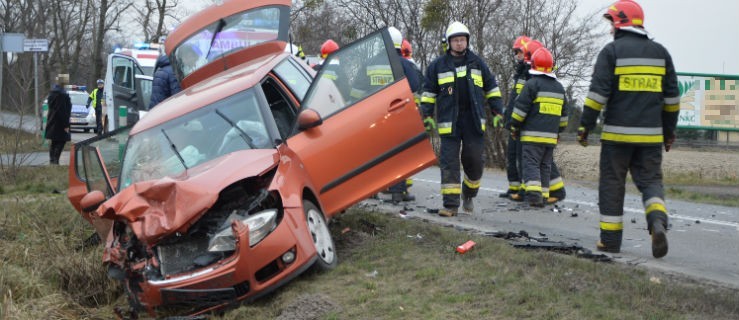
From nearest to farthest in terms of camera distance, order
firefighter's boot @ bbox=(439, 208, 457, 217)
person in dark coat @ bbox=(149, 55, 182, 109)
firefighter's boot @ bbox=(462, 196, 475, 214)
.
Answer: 1. firefighter's boot @ bbox=(439, 208, 457, 217)
2. firefighter's boot @ bbox=(462, 196, 475, 214)
3. person in dark coat @ bbox=(149, 55, 182, 109)

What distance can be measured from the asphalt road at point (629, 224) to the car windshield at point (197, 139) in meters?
Result: 2.54

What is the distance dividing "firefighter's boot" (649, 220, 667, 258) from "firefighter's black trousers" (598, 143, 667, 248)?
0.46 ft

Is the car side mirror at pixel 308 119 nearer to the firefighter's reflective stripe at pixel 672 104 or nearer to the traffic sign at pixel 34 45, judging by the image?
the firefighter's reflective stripe at pixel 672 104

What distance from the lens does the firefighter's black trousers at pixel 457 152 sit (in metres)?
8.69

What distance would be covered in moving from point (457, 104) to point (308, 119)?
106 inches

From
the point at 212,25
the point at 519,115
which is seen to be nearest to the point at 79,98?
the point at 212,25

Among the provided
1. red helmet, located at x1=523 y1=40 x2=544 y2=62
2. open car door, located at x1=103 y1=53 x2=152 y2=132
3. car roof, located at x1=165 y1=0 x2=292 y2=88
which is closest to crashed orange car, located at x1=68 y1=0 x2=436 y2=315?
car roof, located at x1=165 y1=0 x2=292 y2=88

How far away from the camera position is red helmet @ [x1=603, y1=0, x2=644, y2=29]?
6.15 metres

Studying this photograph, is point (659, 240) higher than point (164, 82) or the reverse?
the reverse

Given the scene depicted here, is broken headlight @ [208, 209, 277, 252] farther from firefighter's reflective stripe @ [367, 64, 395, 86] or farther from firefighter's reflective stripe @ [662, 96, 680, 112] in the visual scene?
firefighter's reflective stripe @ [662, 96, 680, 112]

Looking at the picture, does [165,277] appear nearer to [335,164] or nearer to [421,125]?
[335,164]

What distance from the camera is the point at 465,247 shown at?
6289mm

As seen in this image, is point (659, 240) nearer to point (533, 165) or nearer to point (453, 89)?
point (453, 89)

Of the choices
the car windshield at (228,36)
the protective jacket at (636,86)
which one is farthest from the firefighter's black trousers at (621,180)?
the car windshield at (228,36)
